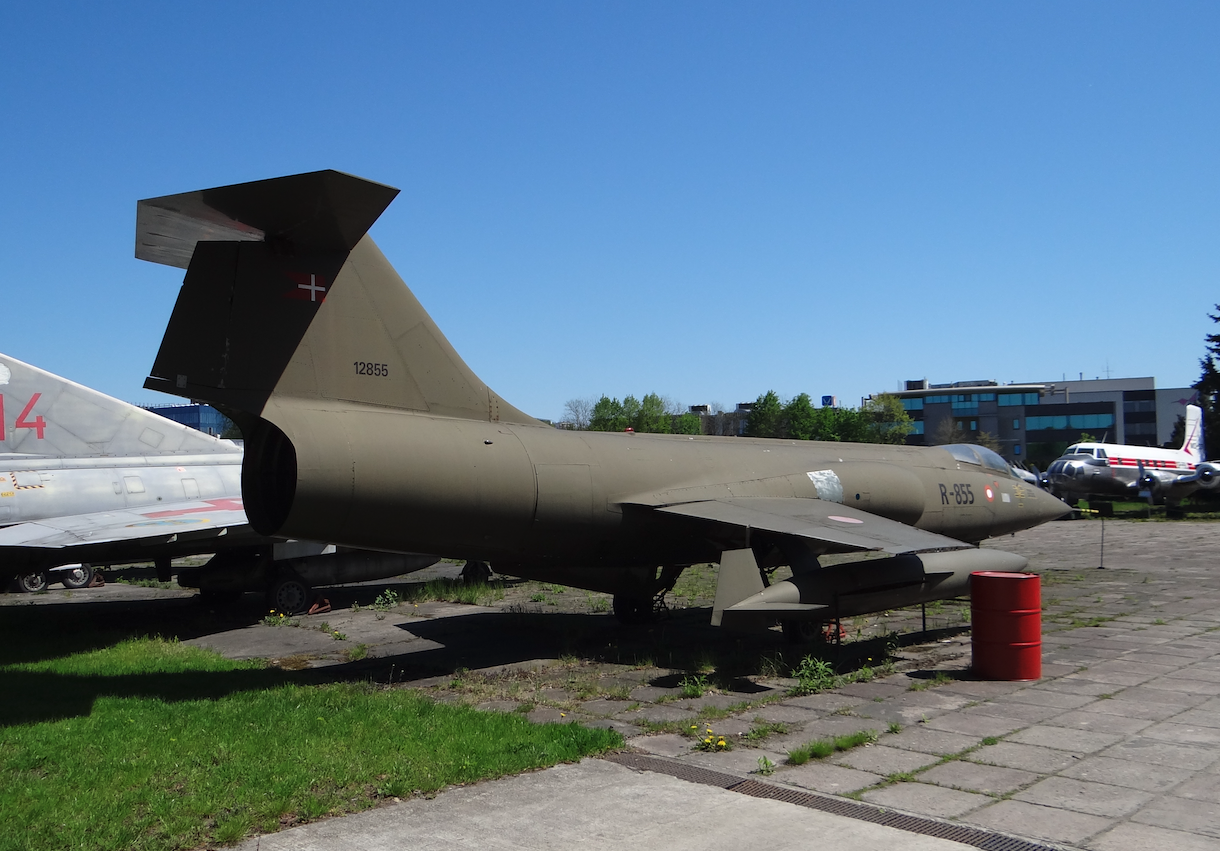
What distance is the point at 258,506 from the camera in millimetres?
8477

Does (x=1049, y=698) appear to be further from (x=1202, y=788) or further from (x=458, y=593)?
(x=458, y=593)

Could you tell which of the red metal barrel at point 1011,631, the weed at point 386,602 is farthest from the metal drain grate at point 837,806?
the weed at point 386,602

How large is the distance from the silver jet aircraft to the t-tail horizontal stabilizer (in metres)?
7.09

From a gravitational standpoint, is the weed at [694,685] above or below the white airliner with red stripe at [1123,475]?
below

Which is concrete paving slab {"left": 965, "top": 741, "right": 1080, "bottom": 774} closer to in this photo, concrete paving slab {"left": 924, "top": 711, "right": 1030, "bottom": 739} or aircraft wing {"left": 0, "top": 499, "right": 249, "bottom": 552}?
concrete paving slab {"left": 924, "top": 711, "right": 1030, "bottom": 739}

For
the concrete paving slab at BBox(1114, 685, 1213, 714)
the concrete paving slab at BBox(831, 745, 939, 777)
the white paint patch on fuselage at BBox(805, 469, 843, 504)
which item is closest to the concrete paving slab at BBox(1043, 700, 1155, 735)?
the concrete paving slab at BBox(1114, 685, 1213, 714)

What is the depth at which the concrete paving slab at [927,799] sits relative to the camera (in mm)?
5082

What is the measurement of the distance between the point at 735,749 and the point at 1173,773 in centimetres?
280

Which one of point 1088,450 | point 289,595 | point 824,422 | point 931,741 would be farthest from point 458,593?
point 824,422

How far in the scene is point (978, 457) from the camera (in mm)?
15258

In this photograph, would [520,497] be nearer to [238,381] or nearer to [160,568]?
[238,381]

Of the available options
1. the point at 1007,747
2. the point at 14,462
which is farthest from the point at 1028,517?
the point at 14,462

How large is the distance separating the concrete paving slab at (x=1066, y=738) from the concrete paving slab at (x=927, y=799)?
1.39 meters

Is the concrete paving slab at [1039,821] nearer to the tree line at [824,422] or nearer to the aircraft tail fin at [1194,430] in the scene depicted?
the aircraft tail fin at [1194,430]
